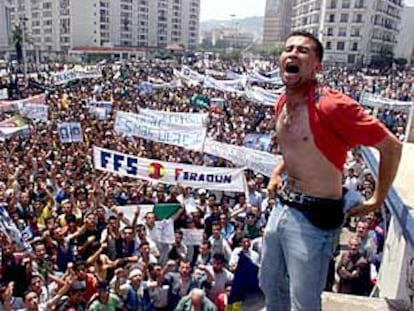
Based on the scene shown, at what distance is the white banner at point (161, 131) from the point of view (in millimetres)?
11281

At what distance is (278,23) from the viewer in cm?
17725

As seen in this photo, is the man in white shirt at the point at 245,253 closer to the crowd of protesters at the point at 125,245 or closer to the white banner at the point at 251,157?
the crowd of protesters at the point at 125,245

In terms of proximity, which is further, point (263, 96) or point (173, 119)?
point (263, 96)

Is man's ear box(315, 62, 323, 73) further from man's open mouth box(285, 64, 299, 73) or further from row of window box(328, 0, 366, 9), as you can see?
row of window box(328, 0, 366, 9)

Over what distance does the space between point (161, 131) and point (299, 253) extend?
971 cm

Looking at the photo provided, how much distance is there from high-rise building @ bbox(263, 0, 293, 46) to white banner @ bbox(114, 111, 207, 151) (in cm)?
15326

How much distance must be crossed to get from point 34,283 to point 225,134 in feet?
34.8

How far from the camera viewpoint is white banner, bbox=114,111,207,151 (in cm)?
1128

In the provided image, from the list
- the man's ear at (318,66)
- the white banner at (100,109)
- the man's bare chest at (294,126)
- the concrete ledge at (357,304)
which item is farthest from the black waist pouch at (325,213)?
the white banner at (100,109)

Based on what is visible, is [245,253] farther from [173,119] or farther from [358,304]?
[173,119]

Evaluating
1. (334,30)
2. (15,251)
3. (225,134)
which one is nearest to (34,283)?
(15,251)

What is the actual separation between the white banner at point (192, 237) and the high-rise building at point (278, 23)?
158m

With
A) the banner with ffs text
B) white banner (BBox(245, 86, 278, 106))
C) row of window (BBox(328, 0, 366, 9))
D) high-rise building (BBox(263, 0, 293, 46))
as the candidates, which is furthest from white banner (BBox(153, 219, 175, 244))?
high-rise building (BBox(263, 0, 293, 46))

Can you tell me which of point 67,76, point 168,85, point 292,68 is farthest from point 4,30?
point 292,68
